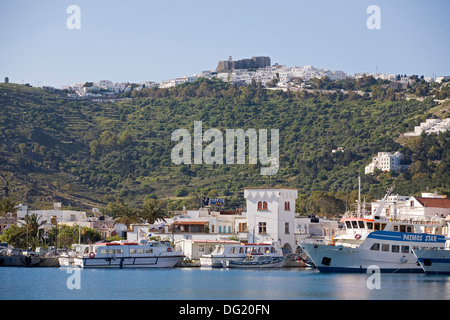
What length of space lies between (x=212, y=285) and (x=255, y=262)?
2031 centimetres

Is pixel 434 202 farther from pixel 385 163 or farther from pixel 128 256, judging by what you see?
pixel 385 163

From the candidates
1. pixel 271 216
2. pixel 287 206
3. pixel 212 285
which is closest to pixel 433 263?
pixel 212 285

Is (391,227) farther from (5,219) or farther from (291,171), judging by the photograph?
(291,171)

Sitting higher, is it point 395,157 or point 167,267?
point 395,157

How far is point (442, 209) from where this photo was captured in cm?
10762

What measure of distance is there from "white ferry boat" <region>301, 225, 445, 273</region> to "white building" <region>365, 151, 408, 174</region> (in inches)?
4153

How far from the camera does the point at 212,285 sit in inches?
2408

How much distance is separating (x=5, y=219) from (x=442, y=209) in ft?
191

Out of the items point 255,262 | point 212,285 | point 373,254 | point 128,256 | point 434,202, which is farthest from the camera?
point 434,202

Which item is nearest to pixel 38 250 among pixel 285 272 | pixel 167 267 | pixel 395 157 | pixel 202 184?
pixel 167 267

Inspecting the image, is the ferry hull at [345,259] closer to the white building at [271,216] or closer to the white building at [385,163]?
the white building at [271,216]

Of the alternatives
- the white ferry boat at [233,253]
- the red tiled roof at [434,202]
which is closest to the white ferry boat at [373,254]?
the white ferry boat at [233,253]

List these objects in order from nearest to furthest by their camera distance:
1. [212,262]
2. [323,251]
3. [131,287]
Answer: [131,287], [323,251], [212,262]

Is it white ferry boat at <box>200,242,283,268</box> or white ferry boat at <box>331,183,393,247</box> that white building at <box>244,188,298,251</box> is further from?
white ferry boat at <box>331,183,393,247</box>
